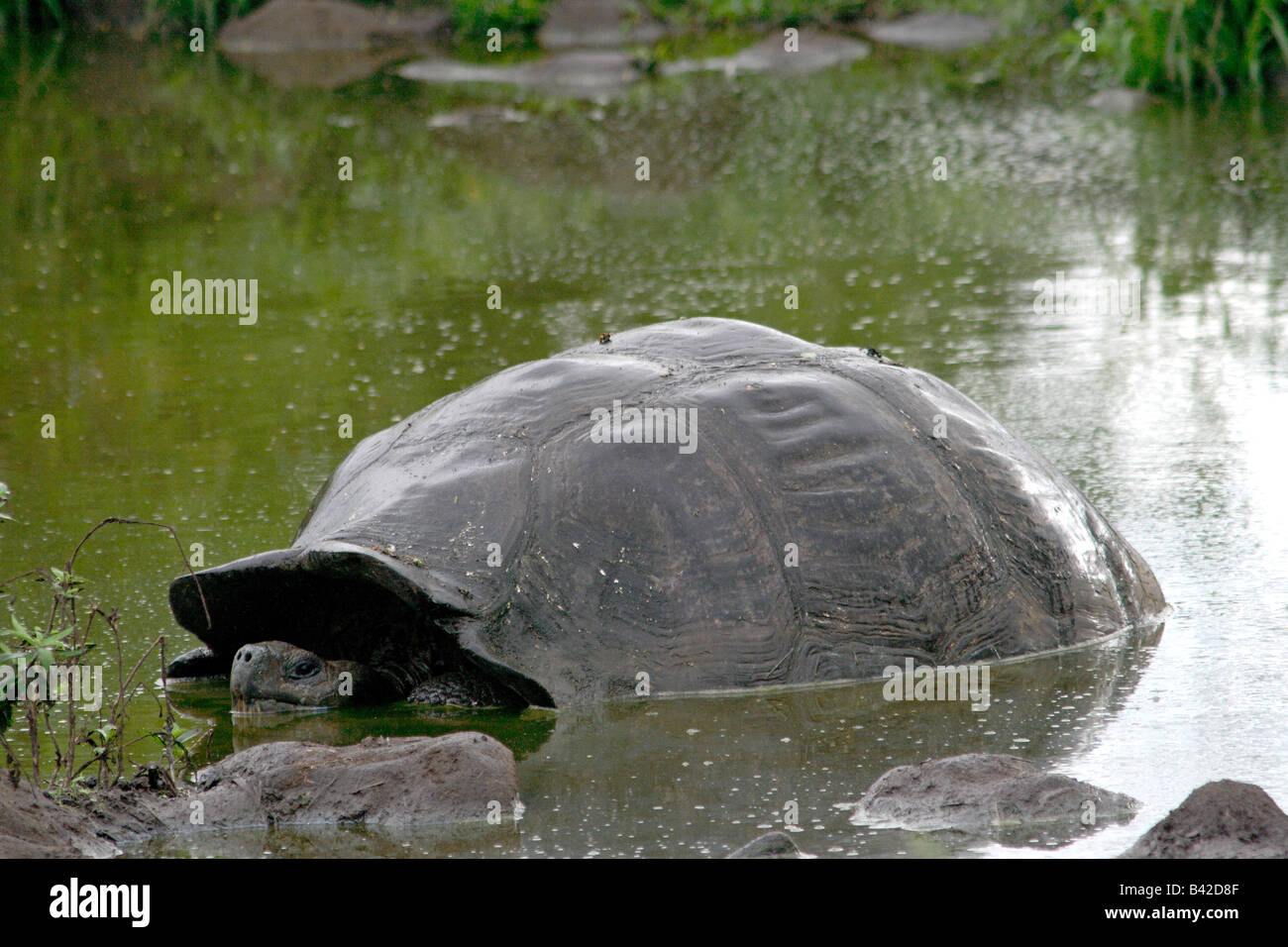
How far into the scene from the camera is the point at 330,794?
3494mm

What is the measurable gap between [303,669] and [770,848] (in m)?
1.60

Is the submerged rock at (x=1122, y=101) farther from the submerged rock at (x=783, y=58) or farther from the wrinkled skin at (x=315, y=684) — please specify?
the wrinkled skin at (x=315, y=684)

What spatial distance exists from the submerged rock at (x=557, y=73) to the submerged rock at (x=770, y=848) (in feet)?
45.6

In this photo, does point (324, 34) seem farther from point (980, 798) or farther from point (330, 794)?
point (980, 798)

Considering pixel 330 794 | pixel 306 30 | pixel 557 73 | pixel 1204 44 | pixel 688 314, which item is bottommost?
pixel 330 794

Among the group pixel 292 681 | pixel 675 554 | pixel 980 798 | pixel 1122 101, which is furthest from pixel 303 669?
pixel 1122 101

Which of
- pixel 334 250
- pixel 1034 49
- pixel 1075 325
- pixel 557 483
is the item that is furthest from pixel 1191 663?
pixel 1034 49

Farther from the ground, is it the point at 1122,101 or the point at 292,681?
the point at 1122,101

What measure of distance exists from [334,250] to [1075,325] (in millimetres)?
4385

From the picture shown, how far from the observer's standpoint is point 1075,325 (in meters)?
8.20

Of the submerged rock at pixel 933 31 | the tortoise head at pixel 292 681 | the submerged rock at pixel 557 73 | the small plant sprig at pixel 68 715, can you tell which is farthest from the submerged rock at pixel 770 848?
the submerged rock at pixel 933 31
